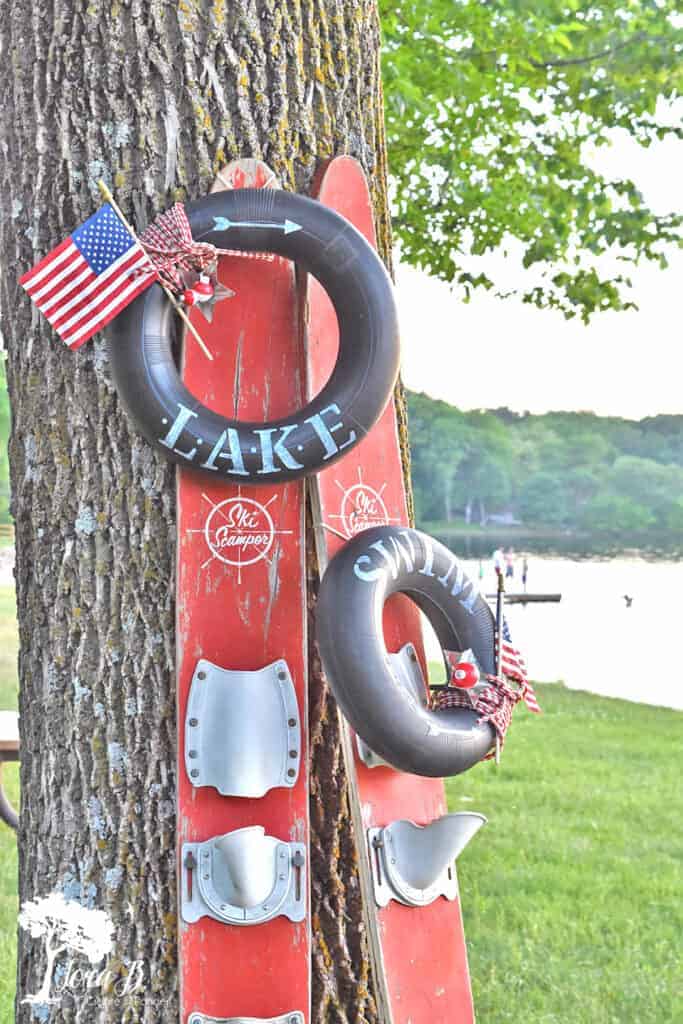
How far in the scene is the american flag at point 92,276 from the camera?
6.51 ft

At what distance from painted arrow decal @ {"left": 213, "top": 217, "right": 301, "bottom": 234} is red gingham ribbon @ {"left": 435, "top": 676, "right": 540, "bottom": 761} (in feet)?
2.98

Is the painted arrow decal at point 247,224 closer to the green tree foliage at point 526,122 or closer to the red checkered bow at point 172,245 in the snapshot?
the red checkered bow at point 172,245

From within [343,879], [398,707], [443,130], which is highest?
[443,130]

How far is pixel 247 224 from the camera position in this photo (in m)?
2.02

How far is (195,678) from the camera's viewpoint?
2.01 m

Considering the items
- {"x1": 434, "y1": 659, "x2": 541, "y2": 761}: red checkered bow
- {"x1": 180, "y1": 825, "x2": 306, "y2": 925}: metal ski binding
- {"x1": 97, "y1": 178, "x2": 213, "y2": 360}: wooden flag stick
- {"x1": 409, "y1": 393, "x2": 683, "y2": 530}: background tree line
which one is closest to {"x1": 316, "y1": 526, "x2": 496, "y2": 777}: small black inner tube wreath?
{"x1": 434, "y1": 659, "x2": 541, "y2": 761}: red checkered bow

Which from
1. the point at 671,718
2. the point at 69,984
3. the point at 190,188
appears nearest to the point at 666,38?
the point at 671,718

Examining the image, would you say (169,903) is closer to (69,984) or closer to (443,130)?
(69,984)

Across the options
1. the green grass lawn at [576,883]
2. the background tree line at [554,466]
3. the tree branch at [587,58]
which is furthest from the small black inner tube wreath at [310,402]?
the background tree line at [554,466]

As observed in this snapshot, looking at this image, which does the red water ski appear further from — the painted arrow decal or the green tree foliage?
the green tree foliage

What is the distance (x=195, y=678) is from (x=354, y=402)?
577 millimetres

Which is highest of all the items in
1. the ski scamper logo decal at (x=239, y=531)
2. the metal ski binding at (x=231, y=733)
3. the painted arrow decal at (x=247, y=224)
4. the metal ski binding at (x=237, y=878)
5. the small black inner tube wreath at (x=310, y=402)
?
the painted arrow decal at (x=247, y=224)

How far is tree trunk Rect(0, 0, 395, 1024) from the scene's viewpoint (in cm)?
204

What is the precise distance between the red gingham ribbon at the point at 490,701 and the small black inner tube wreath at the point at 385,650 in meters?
0.02
